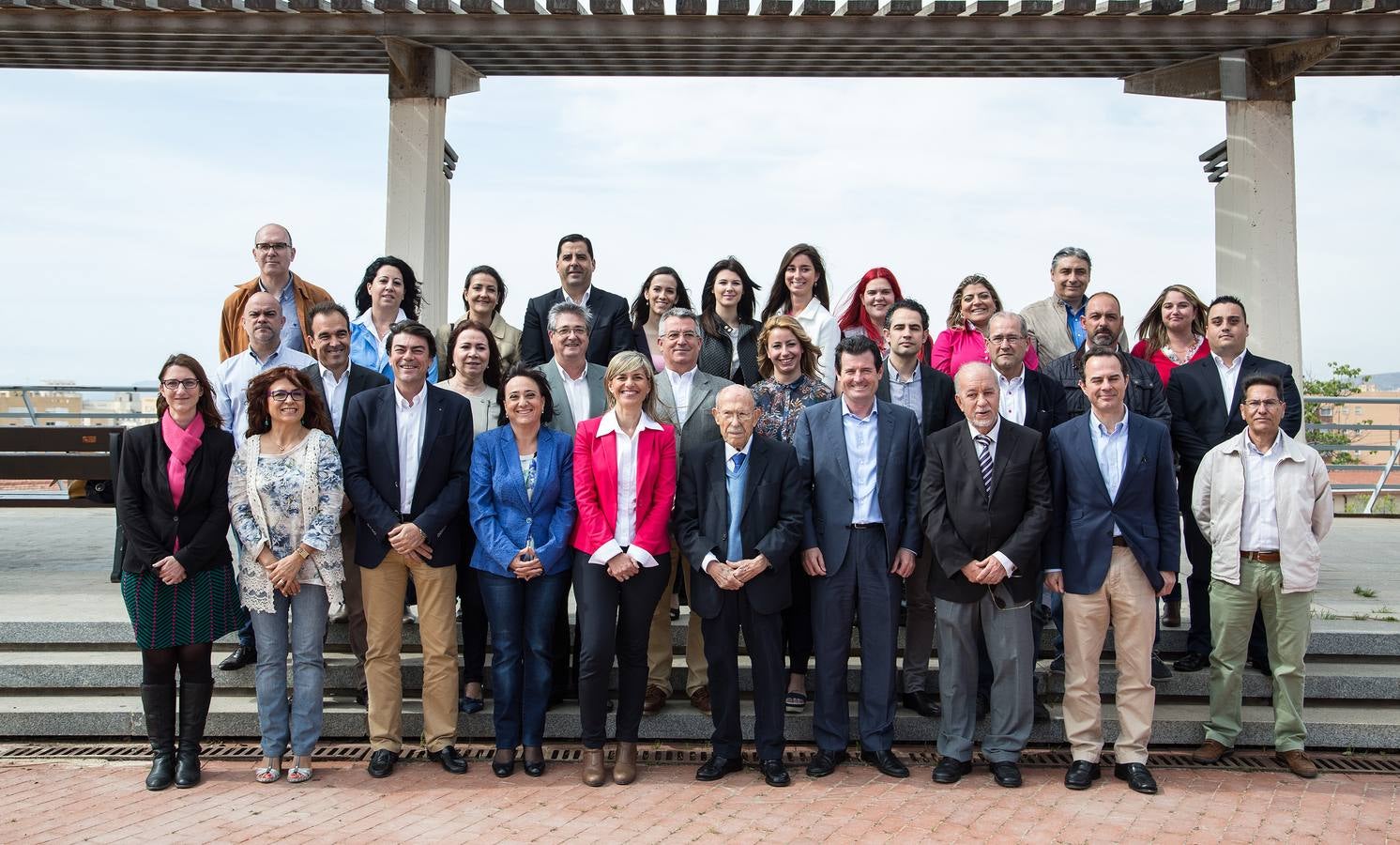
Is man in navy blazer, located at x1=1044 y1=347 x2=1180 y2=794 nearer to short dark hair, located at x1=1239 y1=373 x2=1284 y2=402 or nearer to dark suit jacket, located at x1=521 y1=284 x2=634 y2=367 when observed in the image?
short dark hair, located at x1=1239 y1=373 x2=1284 y2=402

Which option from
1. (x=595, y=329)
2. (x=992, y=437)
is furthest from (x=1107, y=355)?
(x=595, y=329)

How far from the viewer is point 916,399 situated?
5.50 metres

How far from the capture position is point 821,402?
5164 mm

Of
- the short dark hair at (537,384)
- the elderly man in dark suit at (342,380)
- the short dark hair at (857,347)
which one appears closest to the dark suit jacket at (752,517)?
the short dark hair at (857,347)

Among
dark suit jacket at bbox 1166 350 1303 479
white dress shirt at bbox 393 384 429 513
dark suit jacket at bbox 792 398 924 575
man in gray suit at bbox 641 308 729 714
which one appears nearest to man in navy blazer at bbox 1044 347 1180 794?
dark suit jacket at bbox 792 398 924 575

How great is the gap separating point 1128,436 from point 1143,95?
5984 mm

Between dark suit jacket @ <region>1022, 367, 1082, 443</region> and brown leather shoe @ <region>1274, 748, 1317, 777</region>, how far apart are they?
1.91 m

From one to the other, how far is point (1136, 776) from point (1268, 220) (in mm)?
6372

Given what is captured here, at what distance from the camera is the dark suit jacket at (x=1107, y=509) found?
4.84 metres

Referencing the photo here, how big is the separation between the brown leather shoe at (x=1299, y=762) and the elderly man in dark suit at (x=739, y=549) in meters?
2.45

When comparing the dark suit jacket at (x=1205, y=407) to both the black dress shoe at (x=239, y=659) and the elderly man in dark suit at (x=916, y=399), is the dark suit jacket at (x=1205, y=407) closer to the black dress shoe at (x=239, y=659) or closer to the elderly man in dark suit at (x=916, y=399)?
the elderly man in dark suit at (x=916, y=399)

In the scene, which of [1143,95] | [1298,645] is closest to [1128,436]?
[1298,645]

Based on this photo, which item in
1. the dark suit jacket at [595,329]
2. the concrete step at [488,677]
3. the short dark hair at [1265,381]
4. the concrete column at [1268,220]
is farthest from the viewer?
the concrete column at [1268,220]

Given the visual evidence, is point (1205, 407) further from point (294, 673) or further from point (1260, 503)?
point (294, 673)
